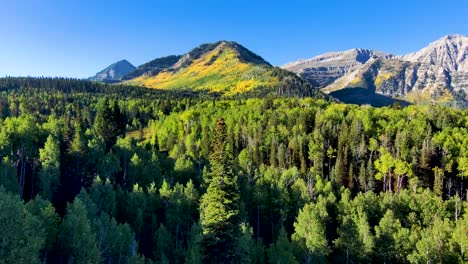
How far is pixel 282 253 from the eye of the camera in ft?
219

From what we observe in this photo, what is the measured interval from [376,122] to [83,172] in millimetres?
115436

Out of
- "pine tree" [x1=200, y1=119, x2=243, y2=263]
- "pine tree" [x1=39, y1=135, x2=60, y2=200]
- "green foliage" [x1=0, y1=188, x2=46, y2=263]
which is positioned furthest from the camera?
"pine tree" [x1=39, y1=135, x2=60, y2=200]

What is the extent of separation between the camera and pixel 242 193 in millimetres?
100375

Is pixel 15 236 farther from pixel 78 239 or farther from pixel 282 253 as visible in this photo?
pixel 282 253

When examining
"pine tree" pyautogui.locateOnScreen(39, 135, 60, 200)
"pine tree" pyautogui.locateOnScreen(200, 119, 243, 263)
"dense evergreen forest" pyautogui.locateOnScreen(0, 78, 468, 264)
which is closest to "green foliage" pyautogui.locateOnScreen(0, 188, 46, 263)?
"dense evergreen forest" pyautogui.locateOnScreen(0, 78, 468, 264)

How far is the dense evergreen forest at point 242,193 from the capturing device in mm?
56156

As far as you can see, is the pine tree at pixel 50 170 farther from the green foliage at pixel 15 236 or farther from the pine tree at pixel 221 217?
the pine tree at pixel 221 217

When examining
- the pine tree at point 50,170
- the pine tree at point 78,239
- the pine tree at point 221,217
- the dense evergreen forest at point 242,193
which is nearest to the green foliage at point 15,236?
the dense evergreen forest at point 242,193

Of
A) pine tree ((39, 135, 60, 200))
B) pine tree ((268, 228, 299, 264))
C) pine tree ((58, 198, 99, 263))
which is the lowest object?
pine tree ((268, 228, 299, 264))

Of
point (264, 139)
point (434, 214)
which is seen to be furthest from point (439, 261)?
point (264, 139)

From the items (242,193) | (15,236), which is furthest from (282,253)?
(15,236)

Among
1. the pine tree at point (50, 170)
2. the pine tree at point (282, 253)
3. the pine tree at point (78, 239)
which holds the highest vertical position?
the pine tree at point (50, 170)

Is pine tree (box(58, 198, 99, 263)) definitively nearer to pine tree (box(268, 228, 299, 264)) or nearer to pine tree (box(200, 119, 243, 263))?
pine tree (box(200, 119, 243, 263))

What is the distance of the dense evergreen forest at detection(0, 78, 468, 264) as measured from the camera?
184ft
